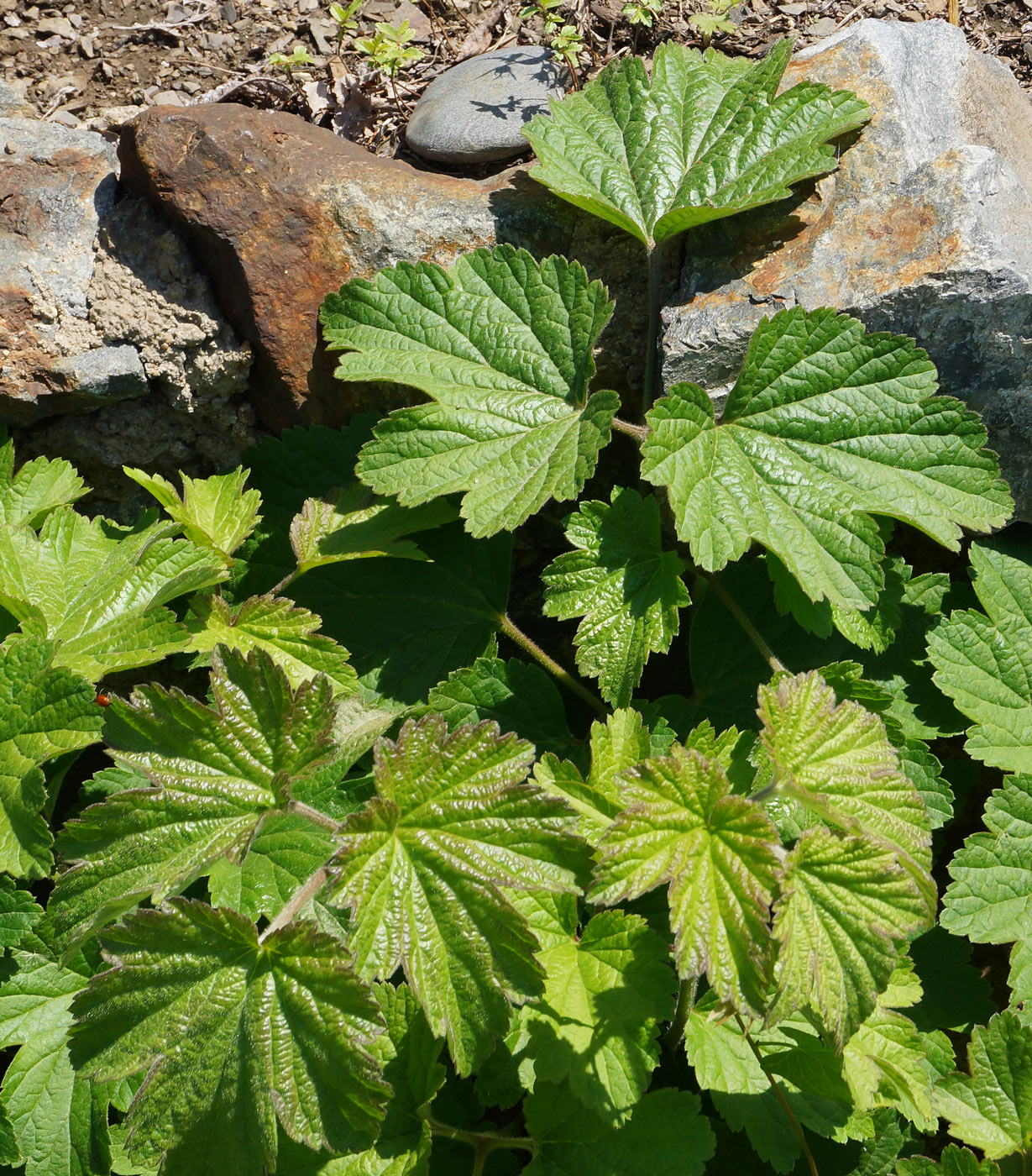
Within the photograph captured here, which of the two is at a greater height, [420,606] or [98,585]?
[98,585]

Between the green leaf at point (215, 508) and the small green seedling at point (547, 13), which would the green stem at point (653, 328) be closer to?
the green leaf at point (215, 508)

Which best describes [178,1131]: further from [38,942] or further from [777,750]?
[777,750]

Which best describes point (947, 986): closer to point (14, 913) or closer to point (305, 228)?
point (14, 913)

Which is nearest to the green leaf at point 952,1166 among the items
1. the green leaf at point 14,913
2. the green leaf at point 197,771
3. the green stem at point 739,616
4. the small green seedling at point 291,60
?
the green stem at point 739,616

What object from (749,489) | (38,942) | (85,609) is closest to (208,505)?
(85,609)

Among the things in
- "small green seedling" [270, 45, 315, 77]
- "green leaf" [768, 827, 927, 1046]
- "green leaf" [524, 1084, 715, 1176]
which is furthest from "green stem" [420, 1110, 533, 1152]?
"small green seedling" [270, 45, 315, 77]

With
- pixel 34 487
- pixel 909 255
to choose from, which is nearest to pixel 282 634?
pixel 34 487
